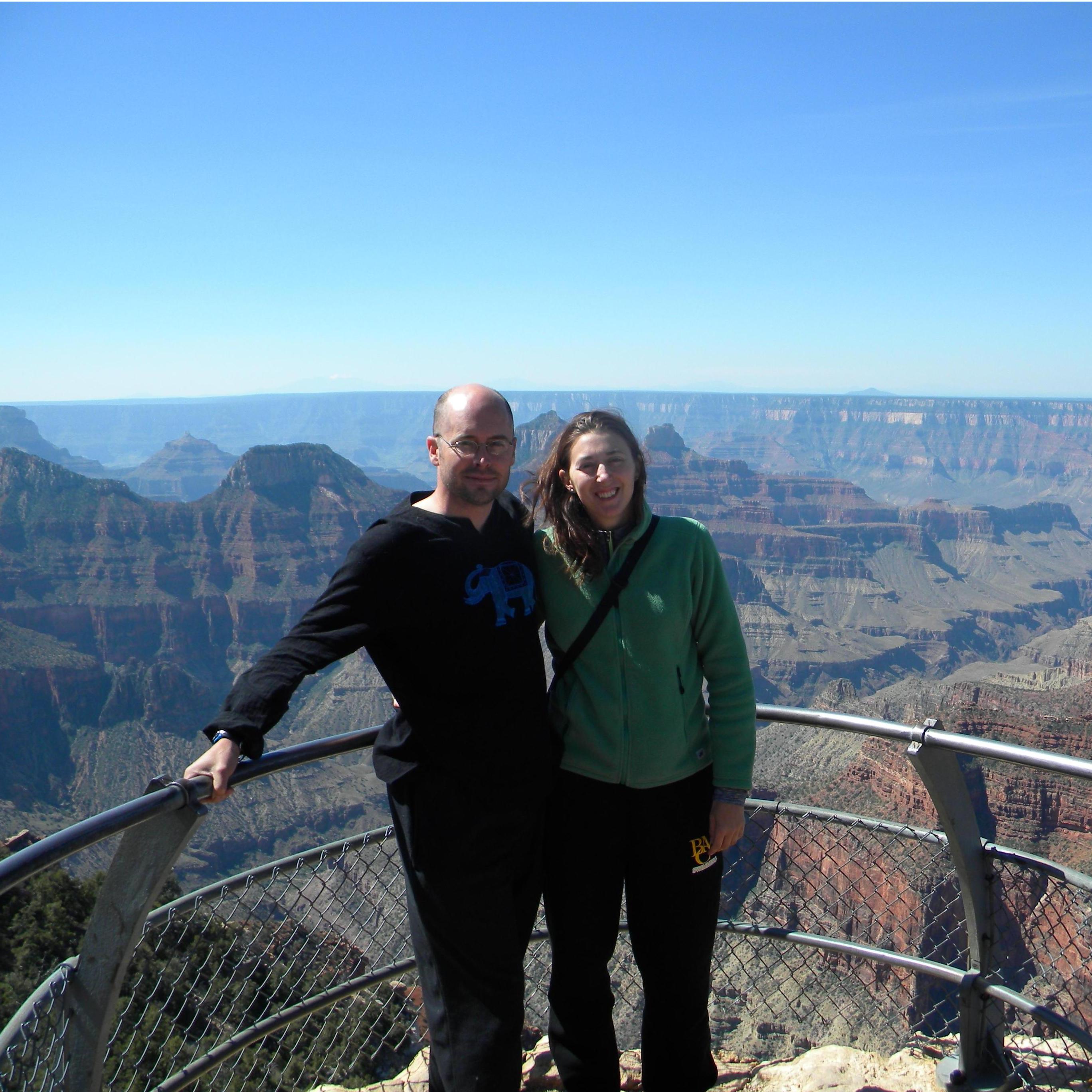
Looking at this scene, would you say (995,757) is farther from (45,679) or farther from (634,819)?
(45,679)

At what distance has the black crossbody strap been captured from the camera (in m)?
2.46

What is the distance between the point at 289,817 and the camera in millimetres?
50281

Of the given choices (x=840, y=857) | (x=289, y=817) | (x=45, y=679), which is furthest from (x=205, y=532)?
(x=840, y=857)

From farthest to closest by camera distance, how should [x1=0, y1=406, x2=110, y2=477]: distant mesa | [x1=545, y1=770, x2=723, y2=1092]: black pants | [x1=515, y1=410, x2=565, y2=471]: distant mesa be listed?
[x1=0, y1=406, x2=110, y2=477]: distant mesa, [x1=515, y1=410, x2=565, y2=471]: distant mesa, [x1=545, y1=770, x2=723, y2=1092]: black pants

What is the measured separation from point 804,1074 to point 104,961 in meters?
2.32

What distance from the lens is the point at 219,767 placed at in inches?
83.4

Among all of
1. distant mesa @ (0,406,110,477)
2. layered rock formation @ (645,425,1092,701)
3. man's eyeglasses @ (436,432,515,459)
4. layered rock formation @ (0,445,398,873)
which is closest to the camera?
man's eyeglasses @ (436,432,515,459)

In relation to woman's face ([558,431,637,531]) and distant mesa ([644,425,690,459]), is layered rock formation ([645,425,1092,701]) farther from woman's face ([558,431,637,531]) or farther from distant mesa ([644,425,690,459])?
woman's face ([558,431,637,531])

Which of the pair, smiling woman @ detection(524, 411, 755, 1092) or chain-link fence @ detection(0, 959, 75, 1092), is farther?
smiling woman @ detection(524, 411, 755, 1092)

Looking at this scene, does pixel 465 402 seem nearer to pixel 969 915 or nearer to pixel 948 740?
pixel 948 740

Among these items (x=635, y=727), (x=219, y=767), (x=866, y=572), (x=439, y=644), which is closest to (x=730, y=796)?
(x=635, y=727)

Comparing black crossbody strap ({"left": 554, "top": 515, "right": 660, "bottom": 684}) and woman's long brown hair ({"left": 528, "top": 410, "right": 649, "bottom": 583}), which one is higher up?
woman's long brown hair ({"left": 528, "top": 410, "right": 649, "bottom": 583})

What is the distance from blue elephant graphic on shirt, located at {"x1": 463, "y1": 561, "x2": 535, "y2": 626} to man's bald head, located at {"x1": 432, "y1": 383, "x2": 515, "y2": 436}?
0.36 meters

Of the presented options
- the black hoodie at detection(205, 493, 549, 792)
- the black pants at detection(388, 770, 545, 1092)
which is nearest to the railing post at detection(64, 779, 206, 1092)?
the black hoodie at detection(205, 493, 549, 792)
